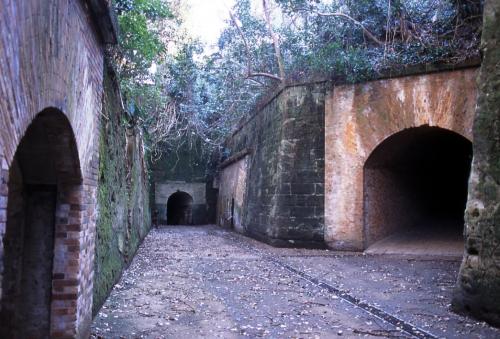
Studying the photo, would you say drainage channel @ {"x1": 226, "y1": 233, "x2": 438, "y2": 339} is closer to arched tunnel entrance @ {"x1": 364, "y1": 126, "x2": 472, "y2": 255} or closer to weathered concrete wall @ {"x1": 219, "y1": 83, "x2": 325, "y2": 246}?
weathered concrete wall @ {"x1": 219, "y1": 83, "x2": 325, "y2": 246}

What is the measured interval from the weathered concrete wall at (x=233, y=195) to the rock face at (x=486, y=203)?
11210mm

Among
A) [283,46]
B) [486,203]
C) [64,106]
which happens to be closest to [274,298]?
[486,203]

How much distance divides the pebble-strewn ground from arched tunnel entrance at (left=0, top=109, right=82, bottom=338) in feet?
2.85

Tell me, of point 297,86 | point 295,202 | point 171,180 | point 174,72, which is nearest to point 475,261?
point 295,202

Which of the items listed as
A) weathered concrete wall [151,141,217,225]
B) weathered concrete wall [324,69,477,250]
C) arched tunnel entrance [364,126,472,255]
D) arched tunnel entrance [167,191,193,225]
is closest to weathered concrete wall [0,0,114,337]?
weathered concrete wall [324,69,477,250]

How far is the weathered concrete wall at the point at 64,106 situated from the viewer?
1.99 metres

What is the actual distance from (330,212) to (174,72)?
30.1 ft

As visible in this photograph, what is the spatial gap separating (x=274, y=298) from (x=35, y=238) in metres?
3.28

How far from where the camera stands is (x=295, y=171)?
1157 cm

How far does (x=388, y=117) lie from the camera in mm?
10109

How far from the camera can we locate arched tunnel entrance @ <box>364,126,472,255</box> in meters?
10.4

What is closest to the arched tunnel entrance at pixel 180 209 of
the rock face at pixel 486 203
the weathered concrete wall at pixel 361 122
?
the weathered concrete wall at pixel 361 122

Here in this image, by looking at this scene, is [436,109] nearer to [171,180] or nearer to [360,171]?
[360,171]

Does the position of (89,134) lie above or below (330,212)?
above
